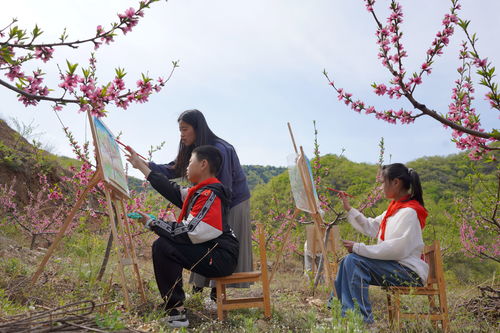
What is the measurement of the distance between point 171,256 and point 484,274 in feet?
31.9

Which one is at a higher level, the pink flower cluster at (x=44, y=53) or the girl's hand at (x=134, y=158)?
the pink flower cluster at (x=44, y=53)

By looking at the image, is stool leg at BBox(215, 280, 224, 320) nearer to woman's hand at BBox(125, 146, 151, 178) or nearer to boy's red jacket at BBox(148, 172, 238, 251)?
boy's red jacket at BBox(148, 172, 238, 251)

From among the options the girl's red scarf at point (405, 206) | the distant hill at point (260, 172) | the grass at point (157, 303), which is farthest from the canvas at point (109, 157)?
the distant hill at point (260, 172)

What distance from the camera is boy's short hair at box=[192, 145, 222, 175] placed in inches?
129

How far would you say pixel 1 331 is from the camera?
1717 millimetres

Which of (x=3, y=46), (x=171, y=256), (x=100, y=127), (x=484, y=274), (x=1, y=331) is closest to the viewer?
(x=1, y=331)

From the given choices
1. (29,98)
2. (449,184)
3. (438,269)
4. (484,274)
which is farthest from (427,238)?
(29,98)

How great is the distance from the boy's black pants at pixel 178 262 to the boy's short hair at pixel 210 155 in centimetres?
64

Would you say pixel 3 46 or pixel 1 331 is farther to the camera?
pixel 3 46

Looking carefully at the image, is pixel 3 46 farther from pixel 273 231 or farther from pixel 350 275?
pixel 273 231

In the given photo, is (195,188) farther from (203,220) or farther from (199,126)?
(199,126)

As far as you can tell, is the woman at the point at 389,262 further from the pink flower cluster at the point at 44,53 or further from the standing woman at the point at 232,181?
the pink flower cluster at the point at 44,53

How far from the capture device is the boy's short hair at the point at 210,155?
3.27 m

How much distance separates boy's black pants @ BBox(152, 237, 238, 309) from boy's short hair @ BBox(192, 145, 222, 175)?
0.64 m
